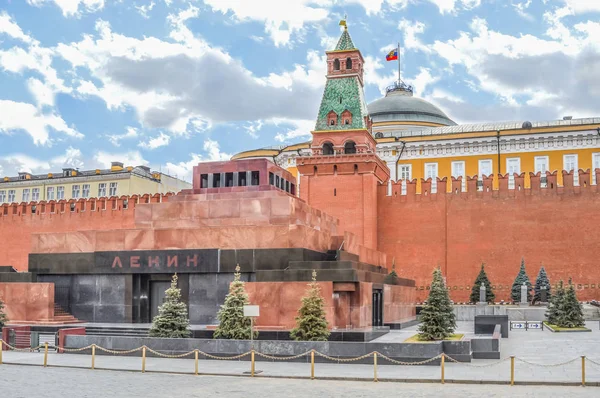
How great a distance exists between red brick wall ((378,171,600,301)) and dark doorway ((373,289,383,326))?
28.2 feet

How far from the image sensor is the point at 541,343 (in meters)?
20.5

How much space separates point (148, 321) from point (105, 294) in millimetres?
1521

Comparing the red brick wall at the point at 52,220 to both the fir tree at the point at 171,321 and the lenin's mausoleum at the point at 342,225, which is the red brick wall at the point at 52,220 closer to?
the lenin's mausoleum at the point at 342,225

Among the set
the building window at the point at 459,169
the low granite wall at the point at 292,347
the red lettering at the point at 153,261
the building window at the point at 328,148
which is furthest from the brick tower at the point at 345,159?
the low granite wall at the point at 292,347

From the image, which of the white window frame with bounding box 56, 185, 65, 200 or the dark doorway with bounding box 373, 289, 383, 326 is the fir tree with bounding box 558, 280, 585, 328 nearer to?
the dark doorway with bounding box 373, 289, 383, 326

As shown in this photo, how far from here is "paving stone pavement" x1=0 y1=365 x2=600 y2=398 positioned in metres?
12.2

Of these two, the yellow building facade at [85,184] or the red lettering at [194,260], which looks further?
the yellow building facade at [85,184]

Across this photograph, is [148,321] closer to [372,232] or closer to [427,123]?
[372,232]

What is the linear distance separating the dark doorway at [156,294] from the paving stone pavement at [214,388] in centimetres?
799

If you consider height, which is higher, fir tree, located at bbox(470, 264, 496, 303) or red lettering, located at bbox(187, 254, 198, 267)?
red lettering, located at bbox(187, 254, 198, 267)

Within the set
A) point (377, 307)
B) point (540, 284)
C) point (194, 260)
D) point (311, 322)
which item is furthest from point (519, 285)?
point (311, 322)

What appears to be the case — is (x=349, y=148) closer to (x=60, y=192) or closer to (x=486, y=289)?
(x=486, y=289)

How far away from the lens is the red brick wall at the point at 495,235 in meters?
30.4

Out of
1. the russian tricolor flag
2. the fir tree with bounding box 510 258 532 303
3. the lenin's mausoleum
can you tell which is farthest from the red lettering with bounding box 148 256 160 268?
the russian tricolor flag
